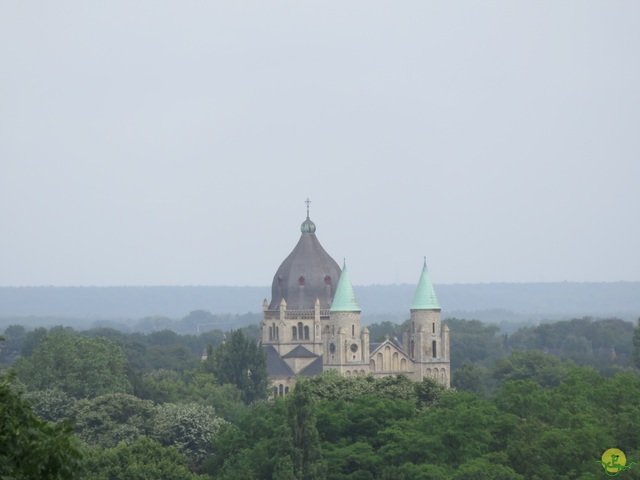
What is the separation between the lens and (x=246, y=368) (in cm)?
11531

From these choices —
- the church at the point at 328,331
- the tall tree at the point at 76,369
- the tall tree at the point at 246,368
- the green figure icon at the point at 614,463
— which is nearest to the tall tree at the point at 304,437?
the green figure icon at the point at 614,463

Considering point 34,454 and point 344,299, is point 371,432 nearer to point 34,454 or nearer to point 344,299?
point 344,299

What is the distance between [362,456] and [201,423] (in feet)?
41.3

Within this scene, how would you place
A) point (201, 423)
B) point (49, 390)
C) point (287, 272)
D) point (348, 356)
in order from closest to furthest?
point (201, 423) < point (49, 390) < point (348, 356) < point (287, 272)

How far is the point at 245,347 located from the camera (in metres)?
116

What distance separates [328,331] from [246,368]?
6.86 meters

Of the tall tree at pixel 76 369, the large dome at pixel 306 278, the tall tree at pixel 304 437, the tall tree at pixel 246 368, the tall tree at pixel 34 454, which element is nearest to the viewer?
the tall tree at pixel 34 454

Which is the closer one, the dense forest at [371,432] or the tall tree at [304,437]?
the dense forest at [371,432]

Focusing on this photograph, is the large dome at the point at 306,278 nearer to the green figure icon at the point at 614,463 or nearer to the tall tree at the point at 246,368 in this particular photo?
the tall tree at the point at 246,368

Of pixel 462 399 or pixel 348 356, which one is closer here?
pixel 462 399

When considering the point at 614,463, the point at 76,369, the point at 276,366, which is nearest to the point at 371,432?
the point at 614,463

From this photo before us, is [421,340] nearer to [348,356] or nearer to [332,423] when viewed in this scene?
[348,356]

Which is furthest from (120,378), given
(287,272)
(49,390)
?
(287,272)

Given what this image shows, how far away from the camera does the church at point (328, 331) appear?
110312 millimetres
